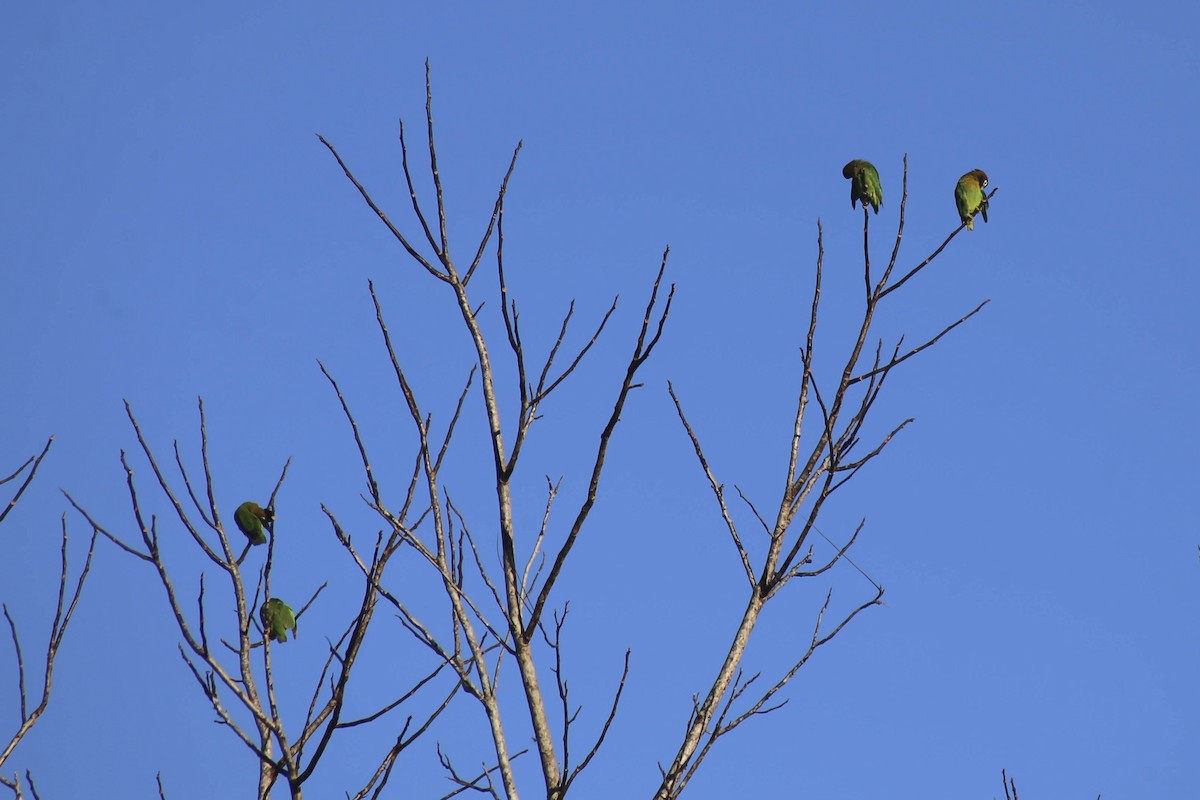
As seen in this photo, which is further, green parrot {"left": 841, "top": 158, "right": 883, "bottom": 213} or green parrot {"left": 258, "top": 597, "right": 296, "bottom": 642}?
green parrot {"left": 841, "top": 158, "right": 883, "bottom": 213}

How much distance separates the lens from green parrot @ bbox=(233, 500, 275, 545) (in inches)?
197

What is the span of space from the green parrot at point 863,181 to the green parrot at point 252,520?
9.21 ft

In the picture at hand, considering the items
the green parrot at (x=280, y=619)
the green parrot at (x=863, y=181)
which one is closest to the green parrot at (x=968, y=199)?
the green parrot at (x=863, y=181)

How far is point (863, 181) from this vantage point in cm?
514

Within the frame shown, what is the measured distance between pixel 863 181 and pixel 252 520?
292 cm

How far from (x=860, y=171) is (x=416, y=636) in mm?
3044

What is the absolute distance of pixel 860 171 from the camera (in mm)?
5168

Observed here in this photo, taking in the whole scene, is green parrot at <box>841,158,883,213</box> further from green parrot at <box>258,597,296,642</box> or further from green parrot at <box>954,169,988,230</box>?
green parrot at <box>258,597,296,642</box>

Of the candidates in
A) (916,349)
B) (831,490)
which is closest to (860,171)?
(916,349)

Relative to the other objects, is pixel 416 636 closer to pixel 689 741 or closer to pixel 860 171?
pixel 689 741

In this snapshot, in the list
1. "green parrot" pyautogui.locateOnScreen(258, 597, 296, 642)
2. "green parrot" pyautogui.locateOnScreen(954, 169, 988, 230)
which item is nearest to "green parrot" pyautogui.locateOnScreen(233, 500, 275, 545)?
"green parrot" pyautogui.locateOnScreen(258, 597, 296, 642)

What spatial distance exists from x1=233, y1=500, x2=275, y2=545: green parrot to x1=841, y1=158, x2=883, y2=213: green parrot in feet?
9.21

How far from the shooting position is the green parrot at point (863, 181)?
5145mm

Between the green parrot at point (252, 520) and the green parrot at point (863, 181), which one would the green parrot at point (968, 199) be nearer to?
the green parrot at point (863, 181)
